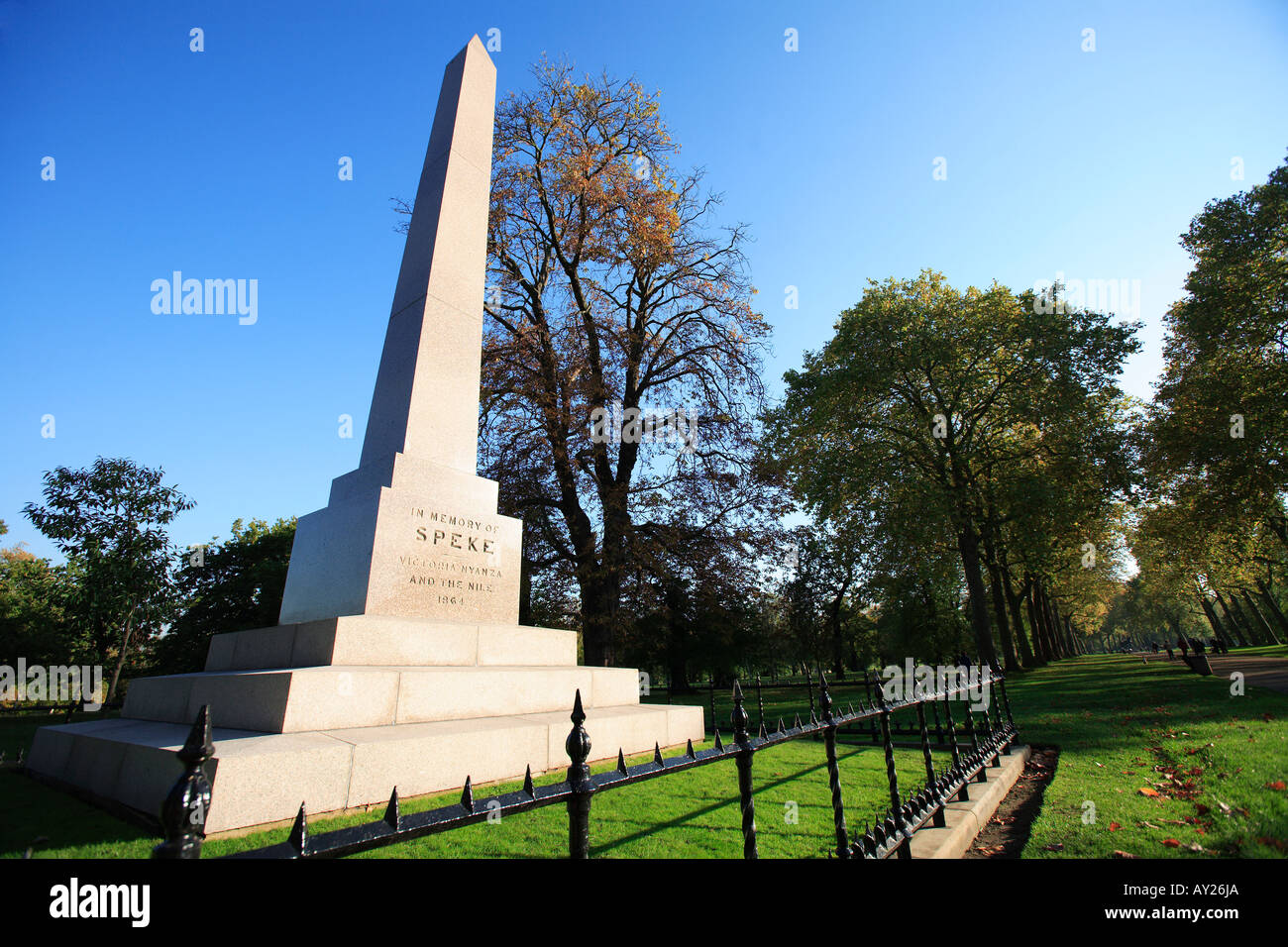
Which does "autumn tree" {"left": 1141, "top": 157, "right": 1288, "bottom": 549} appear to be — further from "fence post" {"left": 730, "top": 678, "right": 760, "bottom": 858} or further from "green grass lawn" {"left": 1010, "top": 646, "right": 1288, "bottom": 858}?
"fence post" {"left": 730, "top": 678, "right": 760, "bottom": 858}

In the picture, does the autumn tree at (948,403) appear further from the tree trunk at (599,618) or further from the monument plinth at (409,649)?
the monument plinth at (409,649)

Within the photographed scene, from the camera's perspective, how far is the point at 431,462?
7594 millimetres

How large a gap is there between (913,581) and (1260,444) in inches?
505

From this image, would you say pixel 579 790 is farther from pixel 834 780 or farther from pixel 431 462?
pixel 431 462

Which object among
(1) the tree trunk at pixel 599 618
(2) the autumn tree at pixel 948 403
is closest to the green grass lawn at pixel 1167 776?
(1) the tree trunk at pixel 599 618

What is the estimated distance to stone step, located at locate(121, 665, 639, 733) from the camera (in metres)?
4.49

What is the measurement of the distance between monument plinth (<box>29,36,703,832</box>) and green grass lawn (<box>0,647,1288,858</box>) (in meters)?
0.29

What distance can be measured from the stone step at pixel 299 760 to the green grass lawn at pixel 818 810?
0.45ft

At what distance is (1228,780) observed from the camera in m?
5.96

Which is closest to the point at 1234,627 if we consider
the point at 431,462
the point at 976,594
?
the point at 976,594
